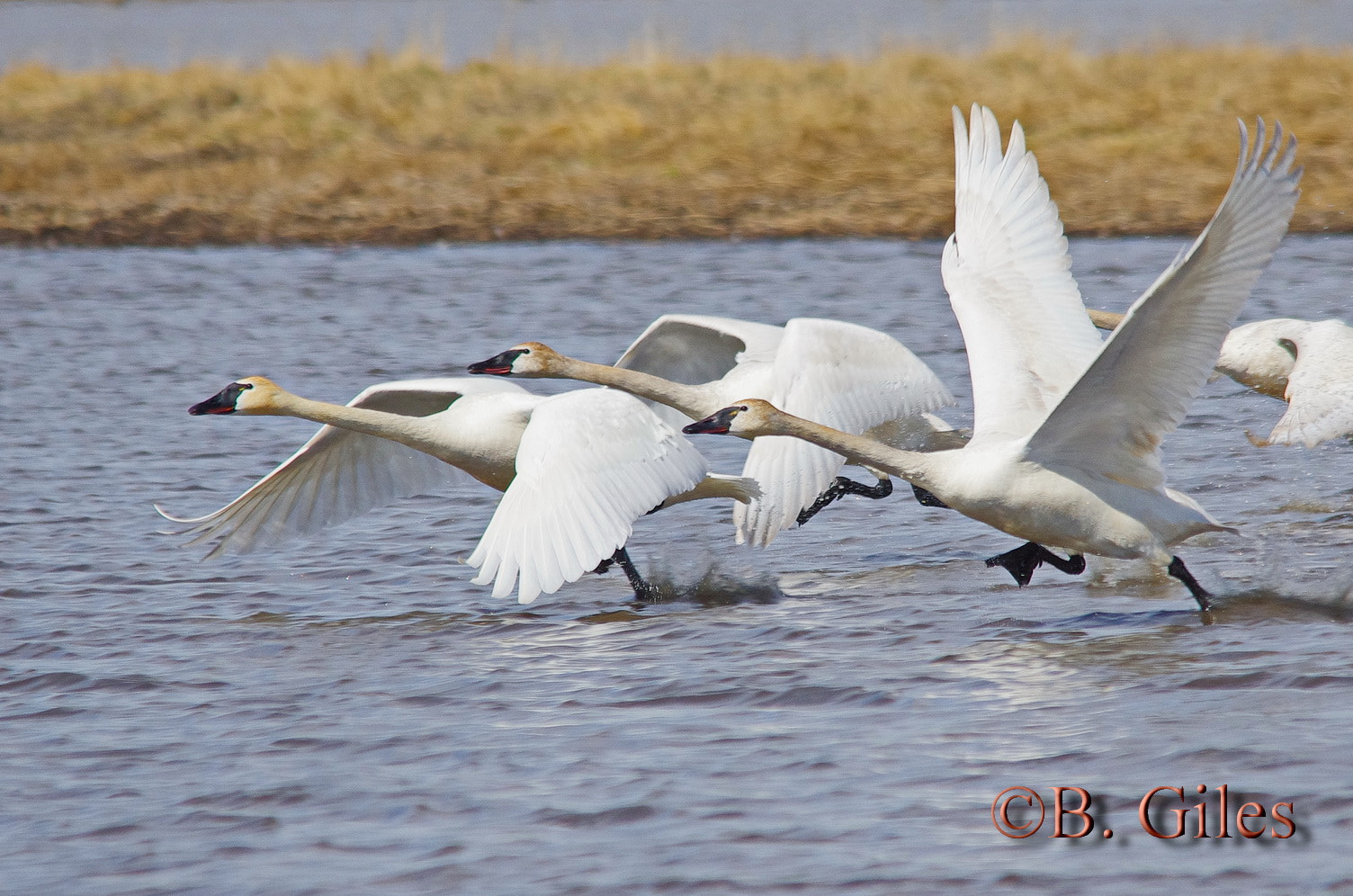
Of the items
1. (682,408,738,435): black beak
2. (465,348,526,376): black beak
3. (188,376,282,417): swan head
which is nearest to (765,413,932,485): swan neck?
(682,408,738,435): black beak

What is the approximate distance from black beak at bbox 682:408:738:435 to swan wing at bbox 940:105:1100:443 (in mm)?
919

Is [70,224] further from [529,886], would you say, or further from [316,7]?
[316,7]

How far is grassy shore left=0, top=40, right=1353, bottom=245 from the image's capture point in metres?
18.6

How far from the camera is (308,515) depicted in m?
8.29

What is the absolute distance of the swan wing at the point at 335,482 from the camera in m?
8.19

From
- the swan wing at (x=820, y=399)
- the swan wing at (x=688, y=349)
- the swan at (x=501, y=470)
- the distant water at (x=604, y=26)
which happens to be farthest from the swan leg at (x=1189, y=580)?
the distant water at (x=604, y=26)

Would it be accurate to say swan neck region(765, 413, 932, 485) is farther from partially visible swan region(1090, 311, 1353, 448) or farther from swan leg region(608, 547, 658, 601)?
partially visible swan region(1090, 311, 1353, 448)

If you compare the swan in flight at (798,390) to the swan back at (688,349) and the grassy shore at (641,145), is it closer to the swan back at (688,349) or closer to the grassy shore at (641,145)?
the swan back at (688,349)

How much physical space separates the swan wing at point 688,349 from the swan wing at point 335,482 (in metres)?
1.01

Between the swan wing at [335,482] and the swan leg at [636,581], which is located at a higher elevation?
the swan wing at [335,482]

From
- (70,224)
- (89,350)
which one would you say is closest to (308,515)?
(89,350)

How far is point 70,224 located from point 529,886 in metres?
16.4

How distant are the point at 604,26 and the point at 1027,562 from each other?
2957 centimetres

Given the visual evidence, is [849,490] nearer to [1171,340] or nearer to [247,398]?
[247,398]
